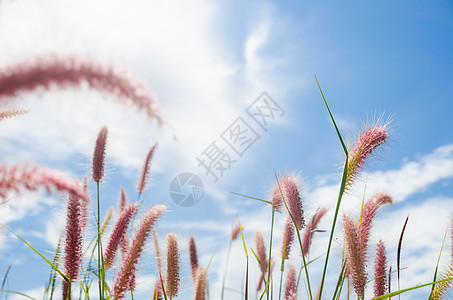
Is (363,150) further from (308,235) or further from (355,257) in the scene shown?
(308,235)

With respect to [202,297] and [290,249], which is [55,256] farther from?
[290,249]

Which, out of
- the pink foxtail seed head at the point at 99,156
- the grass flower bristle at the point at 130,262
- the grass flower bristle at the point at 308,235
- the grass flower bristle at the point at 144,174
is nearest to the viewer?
the grass flower bristle at the point at 130,262

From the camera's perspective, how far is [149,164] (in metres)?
4.37

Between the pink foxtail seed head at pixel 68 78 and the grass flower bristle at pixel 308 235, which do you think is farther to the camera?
the grass flower bristle at pixel 308 235

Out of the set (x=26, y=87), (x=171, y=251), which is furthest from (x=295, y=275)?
(x=26, y=87)

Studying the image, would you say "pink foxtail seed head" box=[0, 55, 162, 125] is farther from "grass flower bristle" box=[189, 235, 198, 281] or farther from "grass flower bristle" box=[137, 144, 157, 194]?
"grass flower bristle" box=[137, 144, 157, 194]

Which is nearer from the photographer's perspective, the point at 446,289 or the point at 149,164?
the point at 446,289

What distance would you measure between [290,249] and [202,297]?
1371mm

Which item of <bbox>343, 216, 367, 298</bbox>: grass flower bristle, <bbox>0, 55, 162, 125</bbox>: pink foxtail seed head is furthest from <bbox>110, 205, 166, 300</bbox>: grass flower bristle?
<bbox>0, 55, 162, 125</bbox>: pink foxtail seed head

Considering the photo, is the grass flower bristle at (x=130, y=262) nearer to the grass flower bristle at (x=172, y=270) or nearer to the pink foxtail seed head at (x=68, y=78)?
the grass flower bristle at (x=172, y=270)

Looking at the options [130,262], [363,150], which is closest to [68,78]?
[130,262]

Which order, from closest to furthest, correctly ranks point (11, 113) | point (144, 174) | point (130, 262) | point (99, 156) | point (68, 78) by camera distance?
point (68, 78), point (11, 113), point (130, 262), point (99, 156), point (144, 174)

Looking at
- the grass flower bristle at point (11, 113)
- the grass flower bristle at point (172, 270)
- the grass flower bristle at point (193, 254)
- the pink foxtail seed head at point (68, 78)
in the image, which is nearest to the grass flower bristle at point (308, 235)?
the grass flower bristle at point (193, 254)

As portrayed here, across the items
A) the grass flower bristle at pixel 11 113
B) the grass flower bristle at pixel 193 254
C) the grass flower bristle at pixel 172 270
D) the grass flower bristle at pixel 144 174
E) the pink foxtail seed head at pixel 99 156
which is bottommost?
the grass flower bristle at pixel 172 270
